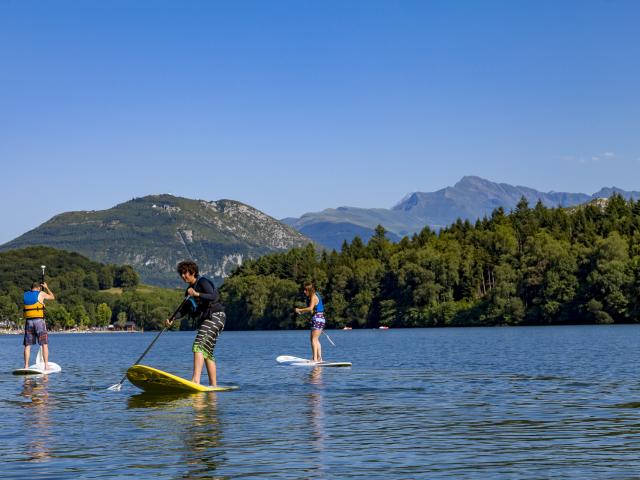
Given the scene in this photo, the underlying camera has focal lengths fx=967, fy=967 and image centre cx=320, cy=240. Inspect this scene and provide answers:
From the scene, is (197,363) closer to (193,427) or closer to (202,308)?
(202,308)

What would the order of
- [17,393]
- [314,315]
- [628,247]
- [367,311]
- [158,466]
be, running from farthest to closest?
1. [367,311]
2. [628,247]
3. [314,315]
4. [17,393]
5. [158,466]

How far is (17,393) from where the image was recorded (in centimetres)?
2584

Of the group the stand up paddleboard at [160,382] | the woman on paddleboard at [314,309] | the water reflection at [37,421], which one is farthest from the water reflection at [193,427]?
the woman on paddleboard at [314,309]

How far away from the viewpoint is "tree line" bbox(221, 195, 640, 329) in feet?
463

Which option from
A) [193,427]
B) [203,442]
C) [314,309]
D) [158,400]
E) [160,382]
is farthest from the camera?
[314,309]

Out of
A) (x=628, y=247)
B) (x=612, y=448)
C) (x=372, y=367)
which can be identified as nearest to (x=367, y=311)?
(x=628, y=247)

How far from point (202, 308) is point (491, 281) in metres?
152

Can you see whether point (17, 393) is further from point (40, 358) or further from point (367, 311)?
point (367, 311)

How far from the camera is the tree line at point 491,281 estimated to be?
463 ft

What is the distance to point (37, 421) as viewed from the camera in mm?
18938

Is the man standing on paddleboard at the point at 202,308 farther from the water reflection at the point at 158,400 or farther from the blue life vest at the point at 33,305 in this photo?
the blue life vest at the point at 33,305

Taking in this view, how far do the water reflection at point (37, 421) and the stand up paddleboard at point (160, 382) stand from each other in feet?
7.51

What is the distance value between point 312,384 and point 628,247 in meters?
133

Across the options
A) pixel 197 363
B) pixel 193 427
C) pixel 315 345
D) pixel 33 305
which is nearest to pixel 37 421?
pixel 193 427
